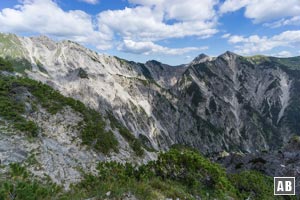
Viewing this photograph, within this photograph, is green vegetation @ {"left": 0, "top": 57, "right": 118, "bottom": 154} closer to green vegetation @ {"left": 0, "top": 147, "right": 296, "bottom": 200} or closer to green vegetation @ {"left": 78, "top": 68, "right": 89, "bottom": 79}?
green vegetation @ {"left": 0, "top": 147, "right": 296, "bottom": 200}

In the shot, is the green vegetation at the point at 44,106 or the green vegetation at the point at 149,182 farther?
the green vegetation at the point at 44,106

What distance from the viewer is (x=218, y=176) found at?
69.0 feet

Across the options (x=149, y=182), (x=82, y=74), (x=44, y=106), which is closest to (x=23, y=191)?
(x=149, y=182)

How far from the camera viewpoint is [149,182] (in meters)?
17.8

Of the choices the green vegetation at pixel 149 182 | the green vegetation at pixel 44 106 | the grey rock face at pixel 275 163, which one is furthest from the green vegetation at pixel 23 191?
the grey rock face at pixel 275 163

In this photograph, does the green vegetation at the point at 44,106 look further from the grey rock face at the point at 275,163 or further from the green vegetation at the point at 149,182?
the grey rock face at the point at 275,163

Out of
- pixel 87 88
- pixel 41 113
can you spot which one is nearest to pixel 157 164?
pixel 41 113

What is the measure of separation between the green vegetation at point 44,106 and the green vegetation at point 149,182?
841 centimetres

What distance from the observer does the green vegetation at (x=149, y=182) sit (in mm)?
15203

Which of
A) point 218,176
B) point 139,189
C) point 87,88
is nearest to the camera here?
point 139,189

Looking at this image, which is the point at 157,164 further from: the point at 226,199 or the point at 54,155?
the point at 54,155

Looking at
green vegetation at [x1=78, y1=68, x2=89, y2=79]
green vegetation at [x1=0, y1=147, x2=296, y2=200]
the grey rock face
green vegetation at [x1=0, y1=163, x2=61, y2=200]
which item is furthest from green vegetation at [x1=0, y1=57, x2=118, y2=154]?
green vegetation at [x1=78, y1=68, x2=89, y2=79]

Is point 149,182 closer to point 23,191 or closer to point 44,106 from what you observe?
point 23,191

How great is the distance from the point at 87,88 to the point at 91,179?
499ft
